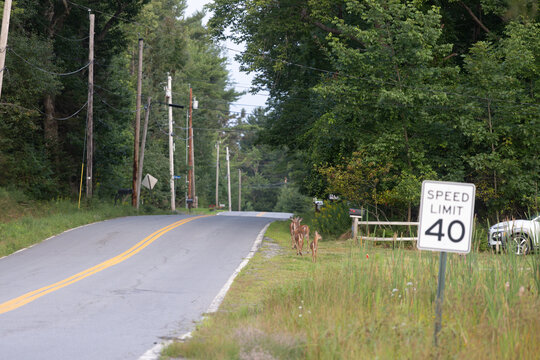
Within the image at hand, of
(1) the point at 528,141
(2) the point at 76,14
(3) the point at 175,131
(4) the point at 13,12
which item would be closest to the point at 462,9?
(1) the point at 528,141

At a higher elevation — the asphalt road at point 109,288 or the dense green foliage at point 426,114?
the dense green foliage at point 426,114

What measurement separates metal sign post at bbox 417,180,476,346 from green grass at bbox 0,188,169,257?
50.7 feet

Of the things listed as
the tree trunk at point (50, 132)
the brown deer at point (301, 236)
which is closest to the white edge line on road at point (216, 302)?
the brown deer at point (301, 236)

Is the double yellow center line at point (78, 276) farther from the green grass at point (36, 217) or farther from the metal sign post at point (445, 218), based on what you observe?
the metal sign post at point (445, 218)

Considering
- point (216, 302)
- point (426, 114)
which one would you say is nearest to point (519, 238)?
point (216, 302)

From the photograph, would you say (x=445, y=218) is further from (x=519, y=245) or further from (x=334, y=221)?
(x=334, y=221)

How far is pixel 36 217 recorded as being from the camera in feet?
87.0

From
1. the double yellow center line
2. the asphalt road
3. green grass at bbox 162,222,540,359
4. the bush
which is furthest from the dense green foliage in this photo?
green grass at bbox 162,222,540,359

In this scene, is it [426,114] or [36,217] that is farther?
[36,217]

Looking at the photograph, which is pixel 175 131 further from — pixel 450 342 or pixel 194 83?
pixel 450 342

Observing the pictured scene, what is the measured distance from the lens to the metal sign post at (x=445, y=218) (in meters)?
6.67

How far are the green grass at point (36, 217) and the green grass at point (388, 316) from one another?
1268cm

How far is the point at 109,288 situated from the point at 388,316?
7.47 m

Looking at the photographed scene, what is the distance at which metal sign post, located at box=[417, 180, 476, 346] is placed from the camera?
667 cm
